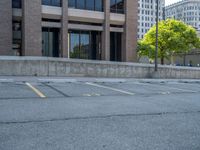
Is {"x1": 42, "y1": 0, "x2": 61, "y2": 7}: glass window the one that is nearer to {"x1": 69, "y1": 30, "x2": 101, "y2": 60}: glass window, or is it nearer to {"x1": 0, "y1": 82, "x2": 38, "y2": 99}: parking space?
{"x1": 69, "y1": 30, "x2": 101, "y2": 60}: glass window

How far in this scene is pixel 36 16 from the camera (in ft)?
98.9

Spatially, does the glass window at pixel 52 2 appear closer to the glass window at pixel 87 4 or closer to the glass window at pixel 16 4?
the glass window at pixel 87 4

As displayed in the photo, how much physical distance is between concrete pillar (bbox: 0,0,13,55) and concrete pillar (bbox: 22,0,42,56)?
152 cm

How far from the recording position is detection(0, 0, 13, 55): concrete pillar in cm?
2870

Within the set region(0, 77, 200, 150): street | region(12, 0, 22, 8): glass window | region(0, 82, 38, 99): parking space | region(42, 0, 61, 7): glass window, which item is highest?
region(42, 0, 61, 7): glass window

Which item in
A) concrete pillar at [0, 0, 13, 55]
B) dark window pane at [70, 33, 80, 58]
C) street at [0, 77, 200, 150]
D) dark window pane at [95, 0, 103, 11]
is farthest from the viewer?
dark window pane at [70, 33, 80, 58]

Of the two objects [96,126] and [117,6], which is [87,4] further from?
[96,126]

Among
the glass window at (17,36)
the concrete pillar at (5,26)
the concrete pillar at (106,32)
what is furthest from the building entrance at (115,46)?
the concrete pillar at (5,26)

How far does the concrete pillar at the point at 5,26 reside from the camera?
28.7m

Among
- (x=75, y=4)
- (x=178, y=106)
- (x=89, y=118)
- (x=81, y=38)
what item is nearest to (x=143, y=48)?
(x=81, y=38)

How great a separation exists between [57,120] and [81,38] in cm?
2960

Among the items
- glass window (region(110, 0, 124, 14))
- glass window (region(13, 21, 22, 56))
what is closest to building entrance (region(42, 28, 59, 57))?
glass window (region(13, 21, 22, 56))

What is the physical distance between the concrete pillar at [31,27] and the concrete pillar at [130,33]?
36.2 feet

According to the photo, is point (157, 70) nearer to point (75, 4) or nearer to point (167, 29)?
point (75, 4)
